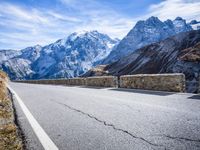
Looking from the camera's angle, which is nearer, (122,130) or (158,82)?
(122,130)

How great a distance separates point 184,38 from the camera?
4198 inches

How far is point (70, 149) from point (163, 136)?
1697 mm

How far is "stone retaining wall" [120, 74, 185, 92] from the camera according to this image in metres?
13.5

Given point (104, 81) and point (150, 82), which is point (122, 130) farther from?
point (104, 81)

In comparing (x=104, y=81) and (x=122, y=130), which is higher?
(x=122, y=130)

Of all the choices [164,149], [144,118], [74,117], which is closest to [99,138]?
[164,149]

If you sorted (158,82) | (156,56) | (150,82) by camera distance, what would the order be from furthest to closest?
1. (156,56)
2. (150,82)
3. (158,82)

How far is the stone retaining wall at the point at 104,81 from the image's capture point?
21297 mm

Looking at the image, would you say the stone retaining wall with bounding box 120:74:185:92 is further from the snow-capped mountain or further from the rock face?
the rock face

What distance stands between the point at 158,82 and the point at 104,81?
27.6 ft

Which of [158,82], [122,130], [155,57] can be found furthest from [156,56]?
[122,130]

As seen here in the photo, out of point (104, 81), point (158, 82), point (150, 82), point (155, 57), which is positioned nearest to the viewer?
point (158, 82)

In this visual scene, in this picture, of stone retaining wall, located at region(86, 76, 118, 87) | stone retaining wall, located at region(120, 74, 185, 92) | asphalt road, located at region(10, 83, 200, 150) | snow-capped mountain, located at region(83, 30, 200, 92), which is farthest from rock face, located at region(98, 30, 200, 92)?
asphalt road, located at region(10, 83, 200, 150)

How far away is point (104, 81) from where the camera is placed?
75.3ft
